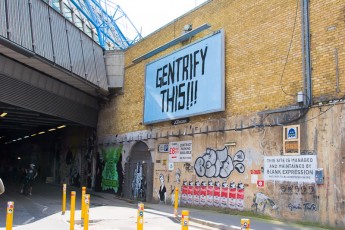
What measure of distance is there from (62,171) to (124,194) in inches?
471

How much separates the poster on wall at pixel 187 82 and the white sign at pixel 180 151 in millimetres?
1276

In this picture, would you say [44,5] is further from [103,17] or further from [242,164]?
[103,17]

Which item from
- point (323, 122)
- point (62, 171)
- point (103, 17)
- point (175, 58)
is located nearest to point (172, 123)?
point (175, 58)

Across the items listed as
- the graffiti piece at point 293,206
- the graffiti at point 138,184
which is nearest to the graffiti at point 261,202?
the graffiti piece at point 293,206

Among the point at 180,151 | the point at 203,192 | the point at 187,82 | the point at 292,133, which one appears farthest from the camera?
the point at 180,151

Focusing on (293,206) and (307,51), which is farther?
(307,51)

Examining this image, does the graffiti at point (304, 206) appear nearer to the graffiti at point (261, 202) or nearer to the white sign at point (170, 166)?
the graffiti at point (261, 202)

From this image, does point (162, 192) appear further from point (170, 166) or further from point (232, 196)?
point (232, 196)

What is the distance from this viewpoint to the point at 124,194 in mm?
22422

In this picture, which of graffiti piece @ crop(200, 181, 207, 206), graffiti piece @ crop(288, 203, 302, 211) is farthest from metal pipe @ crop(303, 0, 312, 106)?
graffiti piece @ crop(200, 181, 207, 206)

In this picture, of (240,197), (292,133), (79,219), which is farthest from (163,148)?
(292,133)

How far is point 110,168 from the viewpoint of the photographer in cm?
2477

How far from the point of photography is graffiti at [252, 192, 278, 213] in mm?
13030

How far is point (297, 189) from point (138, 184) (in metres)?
10.7
